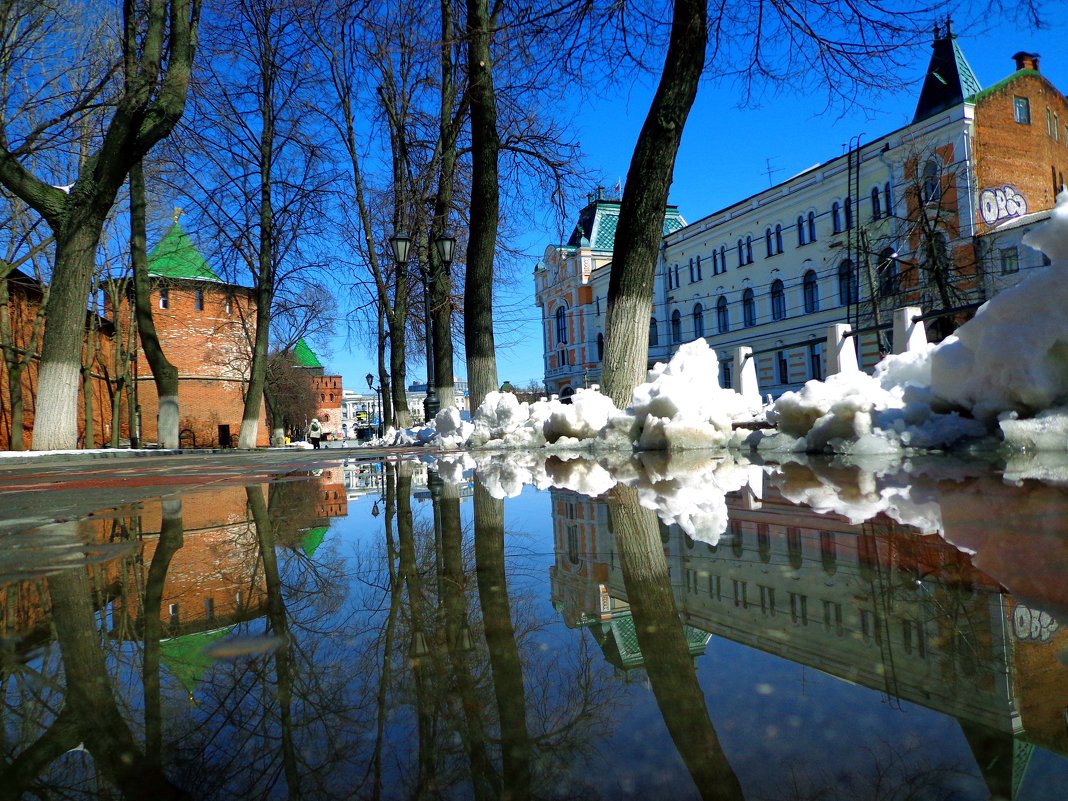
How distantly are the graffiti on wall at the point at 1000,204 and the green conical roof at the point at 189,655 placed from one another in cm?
2847

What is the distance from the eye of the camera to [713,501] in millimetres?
2400

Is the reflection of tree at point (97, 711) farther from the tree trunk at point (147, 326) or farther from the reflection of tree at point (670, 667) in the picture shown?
the tree trunk at point (147, 326)

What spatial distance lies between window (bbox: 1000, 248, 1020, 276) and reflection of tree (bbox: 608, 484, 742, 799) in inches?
988

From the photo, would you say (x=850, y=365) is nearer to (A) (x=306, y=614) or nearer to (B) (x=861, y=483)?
(B) (x=861, y=483)

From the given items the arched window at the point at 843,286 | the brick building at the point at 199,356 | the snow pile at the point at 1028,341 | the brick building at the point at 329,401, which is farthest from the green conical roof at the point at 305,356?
the snow pile at the point at 1028,341

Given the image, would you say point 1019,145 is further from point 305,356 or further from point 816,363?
point 305,356

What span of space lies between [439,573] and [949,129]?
29040mm

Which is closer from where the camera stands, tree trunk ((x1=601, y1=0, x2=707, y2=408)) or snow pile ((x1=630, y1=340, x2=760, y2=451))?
snow pile ((x1=630, y1=340, x2=760, y2=451))

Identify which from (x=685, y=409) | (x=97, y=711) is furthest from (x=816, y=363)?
(x=97, y=711)

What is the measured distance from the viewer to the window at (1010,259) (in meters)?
21.9

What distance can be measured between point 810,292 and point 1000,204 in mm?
7738

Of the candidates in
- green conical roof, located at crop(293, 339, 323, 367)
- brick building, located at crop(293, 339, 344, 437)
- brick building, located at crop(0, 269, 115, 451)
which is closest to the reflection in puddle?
brick building, located at crop(0, 269, 115, 451)

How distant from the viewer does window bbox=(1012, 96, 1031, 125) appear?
2603 centimetres

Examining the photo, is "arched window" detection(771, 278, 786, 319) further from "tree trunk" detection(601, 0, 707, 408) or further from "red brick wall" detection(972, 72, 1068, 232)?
"tree trunk" detection(601, 0, 707, 408)
